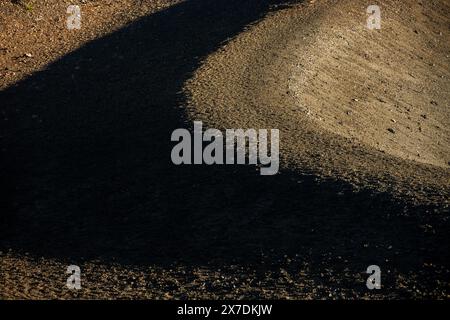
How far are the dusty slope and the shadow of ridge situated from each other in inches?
27.8

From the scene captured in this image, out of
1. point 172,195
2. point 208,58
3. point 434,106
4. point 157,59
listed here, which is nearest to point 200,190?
point 172,195

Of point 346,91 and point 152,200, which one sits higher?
point 346,91

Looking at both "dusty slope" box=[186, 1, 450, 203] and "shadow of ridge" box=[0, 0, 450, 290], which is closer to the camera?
"shadow of ridge" box=[0, 0, 450, 290]

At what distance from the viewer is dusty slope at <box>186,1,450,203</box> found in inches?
429

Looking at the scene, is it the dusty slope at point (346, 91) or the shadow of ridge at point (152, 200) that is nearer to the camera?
the shadow of ridge at point (152, 200)

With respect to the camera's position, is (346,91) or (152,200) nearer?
(152,200)

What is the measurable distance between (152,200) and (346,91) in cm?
699

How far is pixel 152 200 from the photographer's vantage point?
34.9 ft

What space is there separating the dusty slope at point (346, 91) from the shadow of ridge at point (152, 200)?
71 cm

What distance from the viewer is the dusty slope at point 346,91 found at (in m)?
10.9

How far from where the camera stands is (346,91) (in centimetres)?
1592

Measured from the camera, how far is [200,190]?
10.6m

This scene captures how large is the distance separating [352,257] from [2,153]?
7785 millimetres
